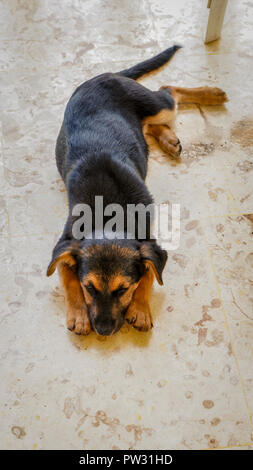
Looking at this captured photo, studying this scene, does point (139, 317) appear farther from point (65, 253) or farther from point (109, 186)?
point (109, 186)

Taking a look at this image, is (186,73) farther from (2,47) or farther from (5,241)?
(5,241)

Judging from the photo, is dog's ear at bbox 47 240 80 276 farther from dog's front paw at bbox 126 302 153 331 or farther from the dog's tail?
the dog's tail

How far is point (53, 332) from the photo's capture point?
2.57m

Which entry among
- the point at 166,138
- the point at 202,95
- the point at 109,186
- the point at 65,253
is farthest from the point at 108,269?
the point at 202,95

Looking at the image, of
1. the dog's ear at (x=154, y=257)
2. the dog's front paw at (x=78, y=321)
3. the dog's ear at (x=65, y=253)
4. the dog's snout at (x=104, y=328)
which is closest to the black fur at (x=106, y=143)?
the dog's ear at (x=65, y=253)

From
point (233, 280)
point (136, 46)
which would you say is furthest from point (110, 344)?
point (136, 46)

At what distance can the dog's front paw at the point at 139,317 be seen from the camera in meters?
2.50

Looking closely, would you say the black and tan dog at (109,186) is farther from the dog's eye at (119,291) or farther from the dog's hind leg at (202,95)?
the dog's hind leg at (202,95)

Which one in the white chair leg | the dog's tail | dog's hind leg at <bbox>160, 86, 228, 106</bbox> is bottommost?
dog's hind leg at <bbox>160, 86, 228, 106</bbox>

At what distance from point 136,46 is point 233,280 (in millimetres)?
2756

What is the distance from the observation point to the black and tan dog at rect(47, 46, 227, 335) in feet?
7.35

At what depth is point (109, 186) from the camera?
2572 millimetres

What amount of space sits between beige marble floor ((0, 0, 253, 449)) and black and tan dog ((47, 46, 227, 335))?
0.20 metres

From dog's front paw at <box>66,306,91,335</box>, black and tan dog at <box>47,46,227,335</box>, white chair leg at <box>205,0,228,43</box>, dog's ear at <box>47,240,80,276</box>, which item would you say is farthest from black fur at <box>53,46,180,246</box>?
white chair leg at <box>205,0,228,43</box>
